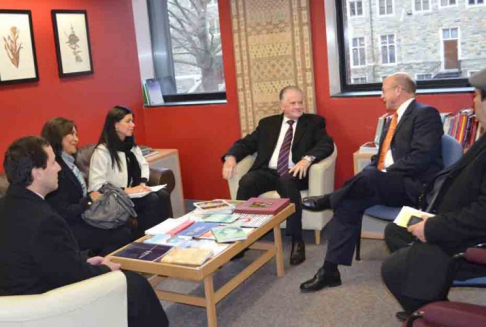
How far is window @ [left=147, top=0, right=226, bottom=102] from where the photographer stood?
229 inches

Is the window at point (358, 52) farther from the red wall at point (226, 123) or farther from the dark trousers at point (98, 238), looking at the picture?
the dark trousers at point (98, 238)

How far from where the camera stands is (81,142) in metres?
5.14

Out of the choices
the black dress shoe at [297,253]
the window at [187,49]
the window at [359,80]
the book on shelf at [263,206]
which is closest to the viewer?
the book on shelf at [263,206]

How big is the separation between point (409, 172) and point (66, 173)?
229 centimetres

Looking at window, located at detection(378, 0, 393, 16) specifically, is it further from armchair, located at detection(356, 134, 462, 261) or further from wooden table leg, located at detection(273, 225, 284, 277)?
wooden table leg, located at detection(273, 225, 284, 277)

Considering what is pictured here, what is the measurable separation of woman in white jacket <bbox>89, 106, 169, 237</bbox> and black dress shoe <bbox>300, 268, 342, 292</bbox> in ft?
4.46

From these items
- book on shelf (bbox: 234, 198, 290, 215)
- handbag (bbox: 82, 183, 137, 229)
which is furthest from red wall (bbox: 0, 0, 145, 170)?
book on shelf (bbox: 234, 198, 290, 215)

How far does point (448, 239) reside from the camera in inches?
103

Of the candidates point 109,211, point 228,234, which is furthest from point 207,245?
point 109,211

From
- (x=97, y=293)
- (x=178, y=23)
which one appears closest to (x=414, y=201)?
(x=97, y=293)

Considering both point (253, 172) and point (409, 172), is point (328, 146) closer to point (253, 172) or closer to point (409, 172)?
point (253, 172)

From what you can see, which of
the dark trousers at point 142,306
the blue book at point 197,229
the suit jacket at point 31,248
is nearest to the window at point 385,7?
the blue book at point 197,229

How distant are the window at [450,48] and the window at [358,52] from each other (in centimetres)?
68

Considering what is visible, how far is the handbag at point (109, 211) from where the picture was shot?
12.9ft
